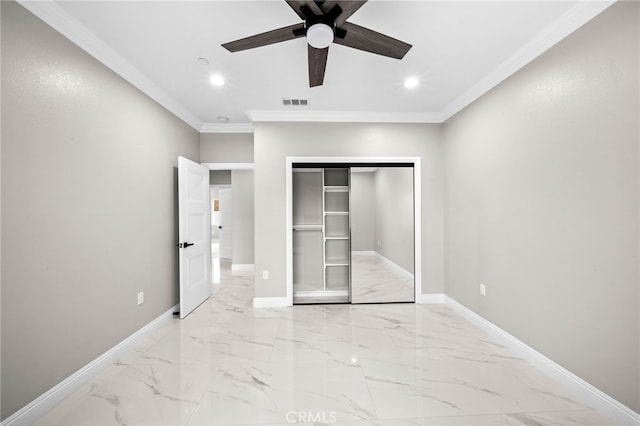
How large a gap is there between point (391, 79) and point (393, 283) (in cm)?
307

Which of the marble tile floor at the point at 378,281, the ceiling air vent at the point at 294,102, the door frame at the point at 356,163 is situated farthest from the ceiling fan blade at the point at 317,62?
the marble tile floor at the point at 378,281

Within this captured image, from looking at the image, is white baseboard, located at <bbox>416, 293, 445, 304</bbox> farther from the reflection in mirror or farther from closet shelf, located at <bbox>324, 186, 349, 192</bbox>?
closet shelf, located at <bbox>324, 186, 349, 192</bbox>

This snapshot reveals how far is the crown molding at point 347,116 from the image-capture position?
3.54 metres

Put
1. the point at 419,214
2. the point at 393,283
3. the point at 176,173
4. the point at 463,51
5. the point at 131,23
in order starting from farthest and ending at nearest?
the point at 393,283, the point at 419,214, the point at 176,173, the point at 463,51, the point at 131,23

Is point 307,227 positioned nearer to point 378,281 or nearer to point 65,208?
point 378,281

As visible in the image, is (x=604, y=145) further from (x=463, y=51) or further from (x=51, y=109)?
(x=51, y=109)

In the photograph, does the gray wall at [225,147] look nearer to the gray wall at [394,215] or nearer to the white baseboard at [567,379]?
the gray wall at [394,215]

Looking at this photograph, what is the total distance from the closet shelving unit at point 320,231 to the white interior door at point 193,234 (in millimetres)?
1304

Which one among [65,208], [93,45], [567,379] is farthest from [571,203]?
[93,45]

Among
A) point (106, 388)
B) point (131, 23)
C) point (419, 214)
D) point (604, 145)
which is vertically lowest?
point (106, 388)

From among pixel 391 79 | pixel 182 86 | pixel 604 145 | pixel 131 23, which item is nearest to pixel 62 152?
pixel 131 23

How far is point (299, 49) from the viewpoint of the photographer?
2223 mm

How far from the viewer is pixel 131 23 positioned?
1903 millimetres

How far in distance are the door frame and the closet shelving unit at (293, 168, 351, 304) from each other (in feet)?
1.02
